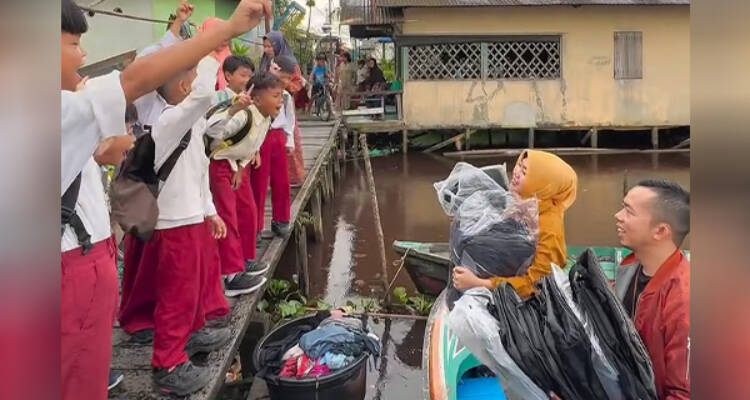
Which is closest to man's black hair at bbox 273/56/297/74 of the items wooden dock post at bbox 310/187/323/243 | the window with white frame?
wooden dock post at bbox 310/187/323/243

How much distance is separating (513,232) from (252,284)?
176 cm

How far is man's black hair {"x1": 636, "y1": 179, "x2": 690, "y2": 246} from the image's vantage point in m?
2.12

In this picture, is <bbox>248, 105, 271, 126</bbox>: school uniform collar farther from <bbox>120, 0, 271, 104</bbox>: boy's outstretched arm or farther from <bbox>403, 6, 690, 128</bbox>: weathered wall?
<bbox>403, 6, 690, 128</bbox>: weathered wall

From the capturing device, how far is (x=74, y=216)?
1.90 m

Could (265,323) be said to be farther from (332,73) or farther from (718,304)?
Answer: (332,73)

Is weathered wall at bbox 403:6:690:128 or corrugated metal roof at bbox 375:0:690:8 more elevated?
corrugated metal roof at bbox 375:0:690:8

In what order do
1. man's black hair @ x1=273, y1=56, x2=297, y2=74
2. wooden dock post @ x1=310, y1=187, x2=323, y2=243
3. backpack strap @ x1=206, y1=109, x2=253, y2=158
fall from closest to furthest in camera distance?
backpack strap @ x1=206, y1=109, x2=253, y2=158 → man's black hair @ x1=273, y1=56, x2=297, y2=74 → wooden dock post @ x1=310, y1=187, x2=323, y2=243

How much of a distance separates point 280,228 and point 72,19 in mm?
4066

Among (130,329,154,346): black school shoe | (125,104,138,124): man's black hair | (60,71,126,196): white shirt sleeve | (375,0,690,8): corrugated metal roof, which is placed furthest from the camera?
(375,0,690,8): corrugated metal roof

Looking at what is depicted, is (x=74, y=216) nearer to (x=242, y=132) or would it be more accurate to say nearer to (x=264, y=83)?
(x=242, y=132)

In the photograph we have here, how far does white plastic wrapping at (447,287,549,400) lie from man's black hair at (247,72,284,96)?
2.32 m

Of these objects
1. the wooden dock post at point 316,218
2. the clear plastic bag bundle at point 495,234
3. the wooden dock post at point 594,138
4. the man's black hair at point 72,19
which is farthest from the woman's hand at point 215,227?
the wooden dock post at point 594,138

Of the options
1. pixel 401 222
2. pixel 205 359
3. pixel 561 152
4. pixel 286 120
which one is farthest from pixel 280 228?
pixel 561 152

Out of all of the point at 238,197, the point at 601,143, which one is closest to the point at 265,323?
the point at 238,197
